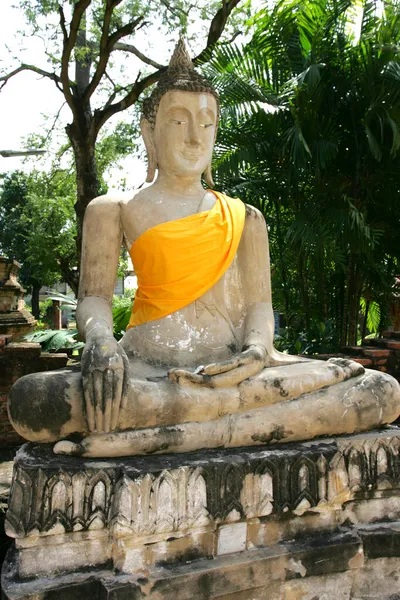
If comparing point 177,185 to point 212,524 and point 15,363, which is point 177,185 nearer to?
point 212,524

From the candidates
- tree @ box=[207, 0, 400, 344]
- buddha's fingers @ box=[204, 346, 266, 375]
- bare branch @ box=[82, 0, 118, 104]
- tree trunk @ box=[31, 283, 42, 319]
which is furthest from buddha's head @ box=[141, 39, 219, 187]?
tree trunk @ box=[31, 283, 42, 319]

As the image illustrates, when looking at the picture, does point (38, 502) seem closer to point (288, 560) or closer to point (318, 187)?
point (288, 560)

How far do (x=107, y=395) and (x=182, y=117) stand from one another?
170 centimetres

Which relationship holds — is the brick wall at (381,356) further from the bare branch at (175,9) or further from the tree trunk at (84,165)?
the bare branch at (175,9)

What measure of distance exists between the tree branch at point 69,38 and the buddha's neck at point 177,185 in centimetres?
530

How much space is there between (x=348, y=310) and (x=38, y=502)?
5222 millimetres

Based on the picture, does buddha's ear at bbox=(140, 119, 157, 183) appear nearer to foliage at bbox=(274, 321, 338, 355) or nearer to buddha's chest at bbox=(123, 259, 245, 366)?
buddha's chest at bbox=(123, 259, 245, 366)

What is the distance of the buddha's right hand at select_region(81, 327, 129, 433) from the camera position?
2.47m

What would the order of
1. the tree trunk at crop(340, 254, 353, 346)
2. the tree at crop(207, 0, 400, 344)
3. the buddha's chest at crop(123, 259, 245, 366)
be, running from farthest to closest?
the tree trunk at crop(340, 254, 353, 346) → the tree at crop(207, 0, 400, 344) → the buddha's chest at crop(123, 259, 245, 366)

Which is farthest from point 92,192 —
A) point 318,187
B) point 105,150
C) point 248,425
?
point 248,425

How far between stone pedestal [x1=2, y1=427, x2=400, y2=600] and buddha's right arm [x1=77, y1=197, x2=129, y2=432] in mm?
239

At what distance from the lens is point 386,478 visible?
2793mm

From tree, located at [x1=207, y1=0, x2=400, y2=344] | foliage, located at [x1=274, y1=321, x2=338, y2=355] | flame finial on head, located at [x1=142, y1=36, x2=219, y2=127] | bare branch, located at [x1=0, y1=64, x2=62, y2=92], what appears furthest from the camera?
bare branch, located at [x1=0, y1=64, x2=62, y2=92]

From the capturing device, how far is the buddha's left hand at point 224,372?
8.84 ft
